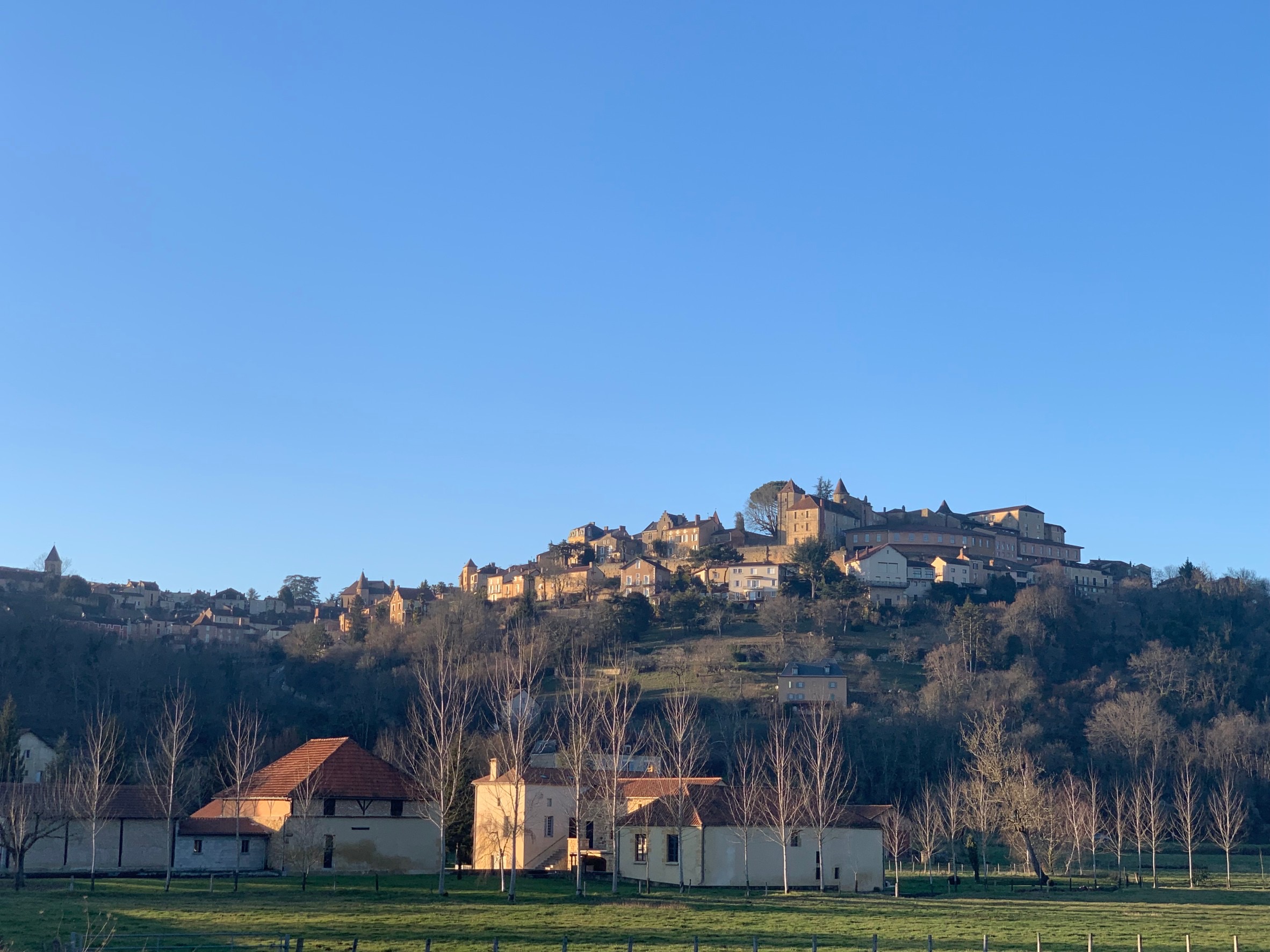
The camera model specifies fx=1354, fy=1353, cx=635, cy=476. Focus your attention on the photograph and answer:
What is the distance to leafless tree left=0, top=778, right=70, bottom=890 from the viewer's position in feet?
136

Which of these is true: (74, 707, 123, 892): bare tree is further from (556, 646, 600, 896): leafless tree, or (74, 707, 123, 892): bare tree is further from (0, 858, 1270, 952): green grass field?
(556, 646, 600, 896): leafless tree

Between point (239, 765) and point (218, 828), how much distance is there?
3.90m

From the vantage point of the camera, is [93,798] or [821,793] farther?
[821,793]

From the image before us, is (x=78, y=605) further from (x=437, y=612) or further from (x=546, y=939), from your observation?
(x=546, y=939)

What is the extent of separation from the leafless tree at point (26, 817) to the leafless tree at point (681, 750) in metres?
20.7

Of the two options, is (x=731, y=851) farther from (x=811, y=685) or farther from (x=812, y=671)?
(x=812, y=671)

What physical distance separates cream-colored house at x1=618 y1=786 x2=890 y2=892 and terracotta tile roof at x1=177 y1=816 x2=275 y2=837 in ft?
43.4

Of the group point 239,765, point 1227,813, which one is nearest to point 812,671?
point 1227,813

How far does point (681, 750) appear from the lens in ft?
168

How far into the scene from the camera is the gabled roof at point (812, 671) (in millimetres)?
109625

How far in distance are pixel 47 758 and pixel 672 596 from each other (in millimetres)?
66437

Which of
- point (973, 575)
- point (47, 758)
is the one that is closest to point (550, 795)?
point (47, 758)

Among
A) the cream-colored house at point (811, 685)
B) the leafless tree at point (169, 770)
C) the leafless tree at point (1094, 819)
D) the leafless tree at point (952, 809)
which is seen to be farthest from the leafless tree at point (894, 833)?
the cream-colored house at point (811, 685)

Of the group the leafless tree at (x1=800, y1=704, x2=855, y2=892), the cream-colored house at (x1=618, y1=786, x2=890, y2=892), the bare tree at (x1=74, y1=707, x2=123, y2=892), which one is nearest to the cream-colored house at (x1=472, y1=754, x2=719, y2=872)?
the cream-colored house at (x1=618, y1=786, x2=890, y2=892)
